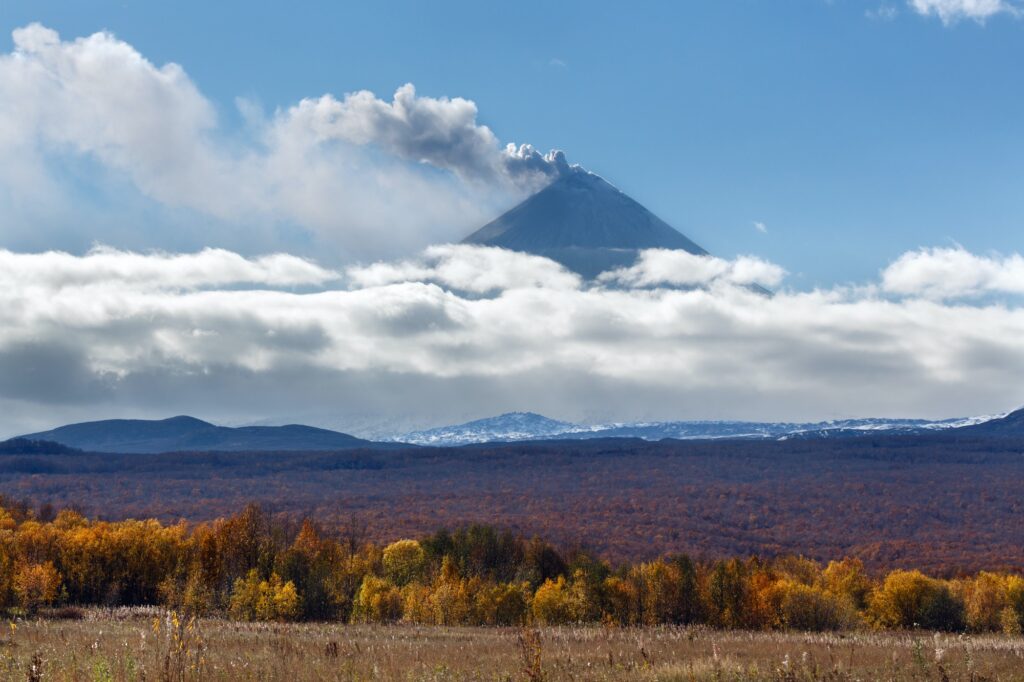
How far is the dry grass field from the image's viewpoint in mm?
15172

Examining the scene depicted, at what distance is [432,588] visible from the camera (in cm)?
8294

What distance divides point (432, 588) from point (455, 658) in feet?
210

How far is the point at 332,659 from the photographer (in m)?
18.8

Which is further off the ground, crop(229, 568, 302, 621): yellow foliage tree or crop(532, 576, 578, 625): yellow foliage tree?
crop(229, 568, 302, 621): yellow foliage tree

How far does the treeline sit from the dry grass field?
35478 mm

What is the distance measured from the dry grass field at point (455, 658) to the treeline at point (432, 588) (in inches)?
1397

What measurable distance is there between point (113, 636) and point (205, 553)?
57120 mm

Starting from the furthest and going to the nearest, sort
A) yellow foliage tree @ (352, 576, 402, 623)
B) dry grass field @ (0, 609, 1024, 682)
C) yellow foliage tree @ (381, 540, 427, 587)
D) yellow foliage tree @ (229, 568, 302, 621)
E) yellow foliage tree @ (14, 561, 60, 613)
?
yellow foliage tree @ (381, 540, 427, 587)
yellow foliage tree @ (352, 576, 402, 623)
yellow foliage tree @ (229, 568, 302, 621)
yellow foliage tree @ (14, 561, 60, 613)
dry grass field @ (0, 609, 1024, 682)

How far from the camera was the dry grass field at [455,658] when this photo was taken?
1517cm

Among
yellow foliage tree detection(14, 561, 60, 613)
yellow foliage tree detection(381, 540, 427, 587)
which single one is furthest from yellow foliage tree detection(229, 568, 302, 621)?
yellow foliage tree detection(381, 540, 427, 587)

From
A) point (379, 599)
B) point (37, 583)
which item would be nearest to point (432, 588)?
point (379, 599)

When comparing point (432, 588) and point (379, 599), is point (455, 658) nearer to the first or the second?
point (432, 588)

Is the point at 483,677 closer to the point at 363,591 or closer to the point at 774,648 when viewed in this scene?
the point at 774,648

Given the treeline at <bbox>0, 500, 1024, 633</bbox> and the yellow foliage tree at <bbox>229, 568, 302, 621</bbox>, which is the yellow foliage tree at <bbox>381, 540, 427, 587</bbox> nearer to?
the treeline at <bbox>0, 500, 1024, 633</bbox>
